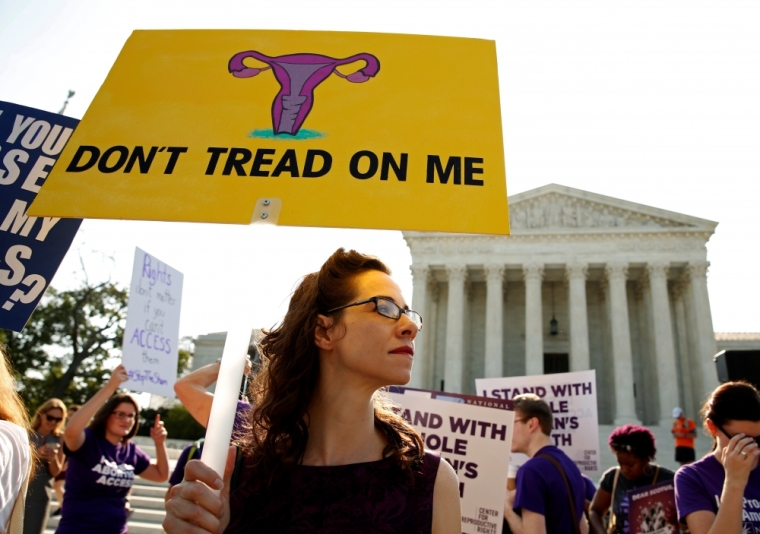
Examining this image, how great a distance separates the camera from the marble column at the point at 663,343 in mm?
32766

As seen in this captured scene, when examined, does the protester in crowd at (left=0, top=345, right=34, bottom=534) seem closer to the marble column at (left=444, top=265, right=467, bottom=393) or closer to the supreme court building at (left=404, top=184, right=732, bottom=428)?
the supreme court building at (left=404, top=184, right=732, bottom=428)

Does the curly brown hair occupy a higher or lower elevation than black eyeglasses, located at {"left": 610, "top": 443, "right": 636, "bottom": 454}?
lower

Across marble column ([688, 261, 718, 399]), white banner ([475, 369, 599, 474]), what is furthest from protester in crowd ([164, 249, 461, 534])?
marble column ([688, 261, 718, 399])

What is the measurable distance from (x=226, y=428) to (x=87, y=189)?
1.18 metres

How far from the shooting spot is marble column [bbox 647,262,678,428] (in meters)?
32.8

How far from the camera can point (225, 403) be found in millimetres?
1836

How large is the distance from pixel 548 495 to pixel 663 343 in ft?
111

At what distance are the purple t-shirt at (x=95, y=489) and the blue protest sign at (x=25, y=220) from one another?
236cm

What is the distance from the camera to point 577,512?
14.0ft

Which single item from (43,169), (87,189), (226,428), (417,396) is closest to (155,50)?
(87,189)

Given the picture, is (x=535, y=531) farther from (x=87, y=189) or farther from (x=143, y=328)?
(x=143, y=328)

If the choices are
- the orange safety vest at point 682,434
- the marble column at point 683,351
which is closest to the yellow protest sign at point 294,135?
the orange safety vest at point 682,434

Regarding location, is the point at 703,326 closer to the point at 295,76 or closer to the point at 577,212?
the point at 577,212

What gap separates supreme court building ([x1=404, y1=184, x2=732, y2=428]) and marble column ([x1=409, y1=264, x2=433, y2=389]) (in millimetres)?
88
